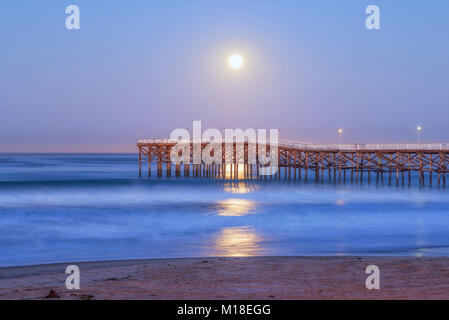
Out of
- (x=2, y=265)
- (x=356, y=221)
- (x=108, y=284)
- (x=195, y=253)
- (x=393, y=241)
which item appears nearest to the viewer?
(x=108, y=284)

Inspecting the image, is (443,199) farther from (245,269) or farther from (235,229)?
(245,269)

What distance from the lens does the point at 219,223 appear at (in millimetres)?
21188

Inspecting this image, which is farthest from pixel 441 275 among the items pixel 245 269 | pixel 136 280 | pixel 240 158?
pixel 240 158

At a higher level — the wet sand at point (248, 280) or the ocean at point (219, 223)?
the wet sand at point (248, 280)

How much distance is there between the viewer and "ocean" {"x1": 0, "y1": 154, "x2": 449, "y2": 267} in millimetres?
14203

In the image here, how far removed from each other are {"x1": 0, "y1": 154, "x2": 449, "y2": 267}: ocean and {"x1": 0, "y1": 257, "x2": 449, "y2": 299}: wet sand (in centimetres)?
257

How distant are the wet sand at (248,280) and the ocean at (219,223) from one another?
2.57 m

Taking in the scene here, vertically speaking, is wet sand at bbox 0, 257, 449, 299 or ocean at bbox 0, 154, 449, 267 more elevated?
wet sand at bbox 0, 257, 449, 299

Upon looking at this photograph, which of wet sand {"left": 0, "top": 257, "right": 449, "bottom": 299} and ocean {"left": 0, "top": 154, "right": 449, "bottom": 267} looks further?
ocean {"left": 0, "top": 154, "right": 449, "bottom": 267}

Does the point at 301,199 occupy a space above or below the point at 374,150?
below

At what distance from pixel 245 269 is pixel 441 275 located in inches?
131

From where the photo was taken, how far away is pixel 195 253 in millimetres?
13469

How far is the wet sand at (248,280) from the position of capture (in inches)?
282

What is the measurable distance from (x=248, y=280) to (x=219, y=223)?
Result: 41.6ft
